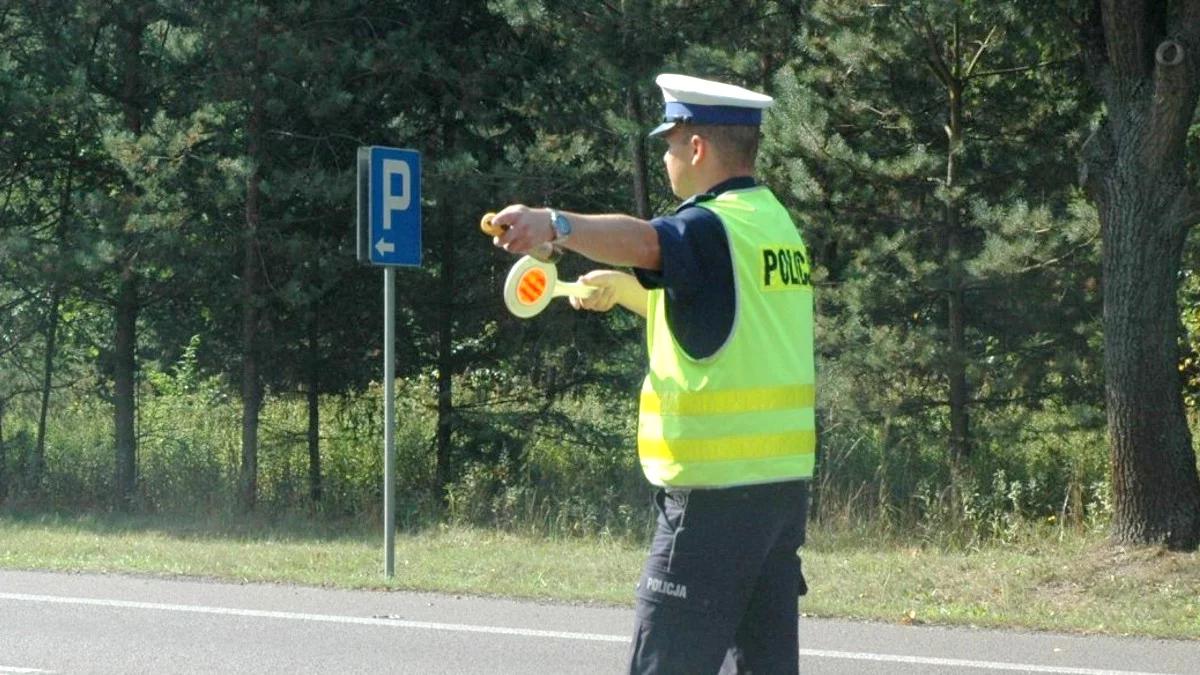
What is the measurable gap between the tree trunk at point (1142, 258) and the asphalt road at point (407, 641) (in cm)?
242

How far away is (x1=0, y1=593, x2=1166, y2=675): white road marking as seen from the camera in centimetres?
737

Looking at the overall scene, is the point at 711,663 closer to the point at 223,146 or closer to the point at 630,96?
the point at 630,96

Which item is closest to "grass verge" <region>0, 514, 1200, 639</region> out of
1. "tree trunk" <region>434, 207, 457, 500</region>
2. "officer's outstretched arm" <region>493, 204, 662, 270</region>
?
"tree trunk" <region>434, 207, 457, 500</region>

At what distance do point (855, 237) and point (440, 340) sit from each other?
17.1 ft

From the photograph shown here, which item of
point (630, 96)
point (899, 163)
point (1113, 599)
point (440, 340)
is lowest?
point (1113, 599)

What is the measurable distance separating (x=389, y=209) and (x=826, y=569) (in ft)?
12.4

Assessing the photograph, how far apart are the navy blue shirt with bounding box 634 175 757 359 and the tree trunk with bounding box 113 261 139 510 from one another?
14.4 metres

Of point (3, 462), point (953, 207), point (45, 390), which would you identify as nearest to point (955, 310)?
point (953, 207)

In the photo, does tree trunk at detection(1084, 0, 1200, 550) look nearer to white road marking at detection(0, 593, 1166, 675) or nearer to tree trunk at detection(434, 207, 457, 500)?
white road marking at detection(0, 593, 1166, 675)

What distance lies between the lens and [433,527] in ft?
46.6

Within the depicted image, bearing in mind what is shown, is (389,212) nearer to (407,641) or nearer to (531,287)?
(407,641)

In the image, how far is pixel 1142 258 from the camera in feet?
33.7

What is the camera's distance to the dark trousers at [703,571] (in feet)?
11.6

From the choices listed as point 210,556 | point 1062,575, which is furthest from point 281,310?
point 1062,575
